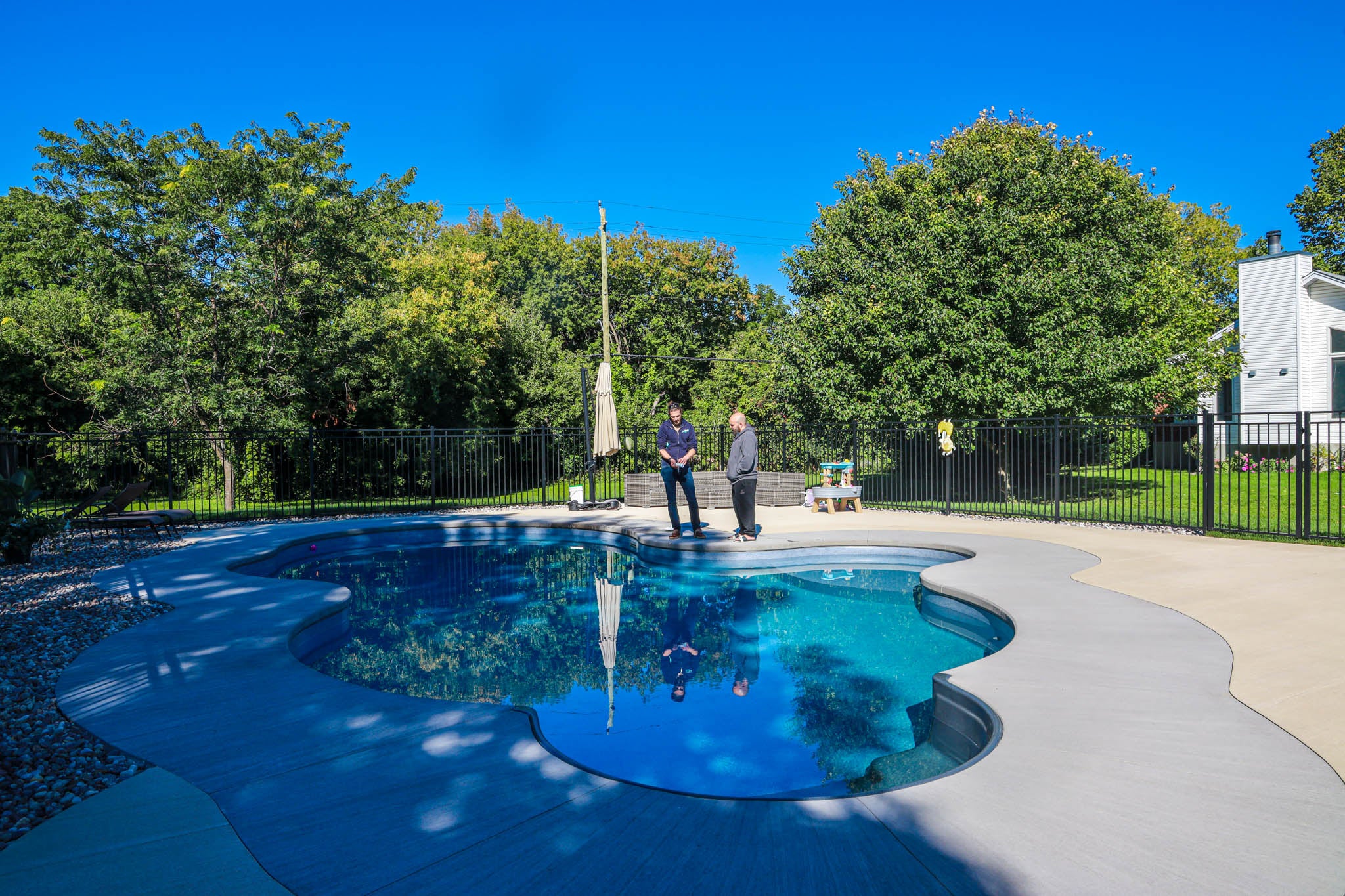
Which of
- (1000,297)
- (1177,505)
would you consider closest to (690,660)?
(1000,297)

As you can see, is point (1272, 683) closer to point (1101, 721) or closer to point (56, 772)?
point (1101, 721)

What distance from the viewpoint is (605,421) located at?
15.0 meters

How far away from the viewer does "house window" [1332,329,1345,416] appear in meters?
19.0

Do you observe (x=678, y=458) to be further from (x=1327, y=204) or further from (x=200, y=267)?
(x=1327, y=204)

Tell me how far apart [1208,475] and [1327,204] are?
83.2 ft

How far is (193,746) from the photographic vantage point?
342cm

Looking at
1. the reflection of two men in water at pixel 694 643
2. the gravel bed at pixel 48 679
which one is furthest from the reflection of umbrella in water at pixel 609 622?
the gravel bed at pixel 48 679

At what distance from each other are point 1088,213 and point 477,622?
1569 cm

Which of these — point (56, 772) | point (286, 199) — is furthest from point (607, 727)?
point (286, 199)

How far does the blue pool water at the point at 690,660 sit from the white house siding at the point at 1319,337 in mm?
16648

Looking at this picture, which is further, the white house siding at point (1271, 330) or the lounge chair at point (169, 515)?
the white house siding at point (1271, 330)

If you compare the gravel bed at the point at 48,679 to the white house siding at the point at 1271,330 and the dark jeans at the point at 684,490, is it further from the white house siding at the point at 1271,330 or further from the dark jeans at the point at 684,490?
the white house siding at the point at 1271,330

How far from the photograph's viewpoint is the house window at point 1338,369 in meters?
19.0

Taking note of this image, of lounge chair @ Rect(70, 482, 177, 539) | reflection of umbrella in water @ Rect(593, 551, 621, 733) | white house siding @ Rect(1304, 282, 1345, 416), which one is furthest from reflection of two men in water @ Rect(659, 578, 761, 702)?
white house siding @ Rect(1304, 282, 1345, 416)
